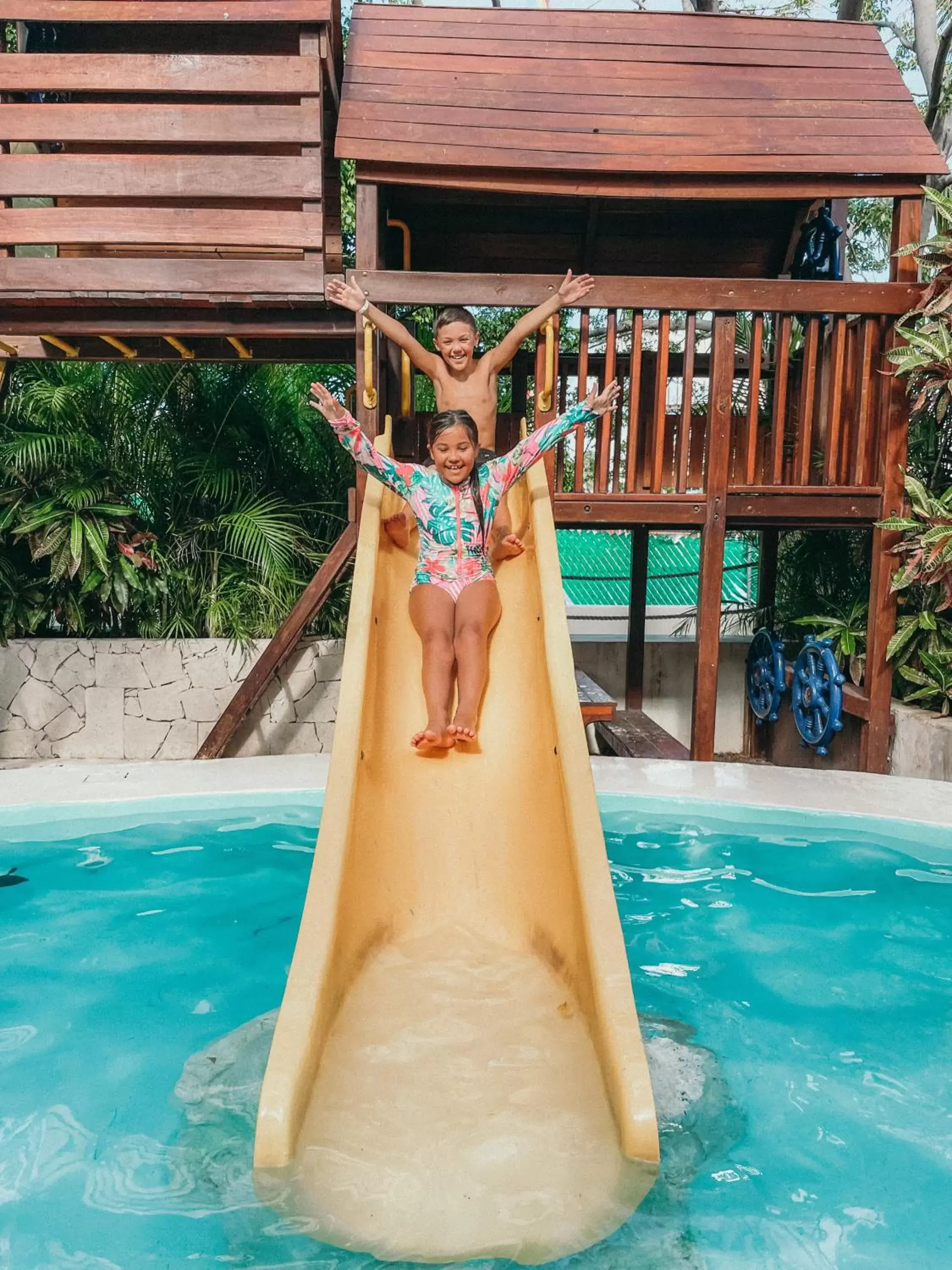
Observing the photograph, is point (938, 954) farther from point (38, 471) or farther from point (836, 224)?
point (38, 471)

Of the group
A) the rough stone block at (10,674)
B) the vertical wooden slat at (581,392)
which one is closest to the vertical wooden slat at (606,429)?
the vertical wooden slat at (581,392)

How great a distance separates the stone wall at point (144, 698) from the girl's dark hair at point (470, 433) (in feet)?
10.8

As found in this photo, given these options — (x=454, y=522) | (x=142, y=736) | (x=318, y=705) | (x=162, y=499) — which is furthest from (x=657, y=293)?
(x=142, y=736)

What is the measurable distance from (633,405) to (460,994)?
384 cm

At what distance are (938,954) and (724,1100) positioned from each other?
1283 millimetres

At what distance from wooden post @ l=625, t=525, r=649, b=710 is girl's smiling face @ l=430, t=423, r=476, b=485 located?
13.4 feet

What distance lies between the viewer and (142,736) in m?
6.93

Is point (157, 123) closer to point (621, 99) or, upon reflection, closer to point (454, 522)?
point (621, 99)

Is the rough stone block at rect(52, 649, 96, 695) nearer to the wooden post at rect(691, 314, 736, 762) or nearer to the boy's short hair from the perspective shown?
the boy's short hair

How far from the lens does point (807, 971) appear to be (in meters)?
3.27

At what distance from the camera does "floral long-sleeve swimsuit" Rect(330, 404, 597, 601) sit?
377cm

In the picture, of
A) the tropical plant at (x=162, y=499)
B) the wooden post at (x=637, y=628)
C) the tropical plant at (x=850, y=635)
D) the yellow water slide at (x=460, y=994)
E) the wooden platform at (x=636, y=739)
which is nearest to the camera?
the yellow water slide at (x=460, y=994)

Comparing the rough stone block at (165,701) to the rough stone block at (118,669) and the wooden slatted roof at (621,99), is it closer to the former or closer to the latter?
the rough stone block at (118,669)

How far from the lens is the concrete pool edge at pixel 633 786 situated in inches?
169
